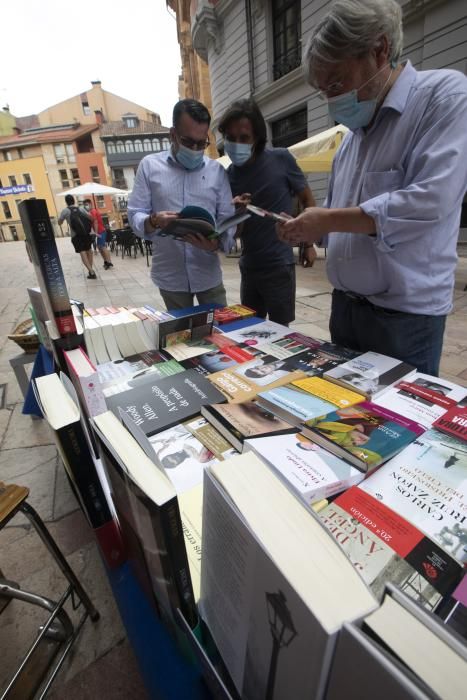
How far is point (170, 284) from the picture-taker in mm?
1899

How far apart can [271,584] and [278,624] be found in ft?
0.14

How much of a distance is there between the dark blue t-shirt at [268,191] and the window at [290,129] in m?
8.42

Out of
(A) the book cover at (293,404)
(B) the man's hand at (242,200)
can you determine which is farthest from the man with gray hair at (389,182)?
(B) the man's hand at (242,200)

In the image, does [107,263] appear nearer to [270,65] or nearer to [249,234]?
[270,65]

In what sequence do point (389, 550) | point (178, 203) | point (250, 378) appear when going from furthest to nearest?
point (178, 203) → point (250, 378) → point (389, 550)

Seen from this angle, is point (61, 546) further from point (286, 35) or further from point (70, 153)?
point (70, 153)

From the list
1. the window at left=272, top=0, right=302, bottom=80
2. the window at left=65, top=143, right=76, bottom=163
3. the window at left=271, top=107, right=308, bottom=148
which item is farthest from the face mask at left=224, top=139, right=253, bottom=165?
the window at left=65, top=143, right=76, bottom=163

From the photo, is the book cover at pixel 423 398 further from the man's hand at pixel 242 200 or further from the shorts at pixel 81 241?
the shorts at pixel 81 241

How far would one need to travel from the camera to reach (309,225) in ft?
3.58

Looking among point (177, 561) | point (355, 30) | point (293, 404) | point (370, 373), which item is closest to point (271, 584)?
point (177, 561)

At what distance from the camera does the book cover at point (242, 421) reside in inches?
34.0

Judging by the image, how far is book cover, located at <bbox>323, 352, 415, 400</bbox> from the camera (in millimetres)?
1054

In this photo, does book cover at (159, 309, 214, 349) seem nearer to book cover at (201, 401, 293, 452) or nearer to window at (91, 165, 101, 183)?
book cover at (201, 401, 293, 452)

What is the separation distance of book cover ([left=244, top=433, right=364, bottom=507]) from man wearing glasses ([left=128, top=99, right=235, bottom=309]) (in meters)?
1.05
